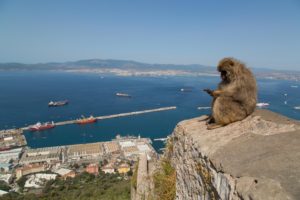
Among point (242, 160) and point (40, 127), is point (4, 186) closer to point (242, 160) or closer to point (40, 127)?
point (40, 127)

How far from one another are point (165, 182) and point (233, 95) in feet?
4.83

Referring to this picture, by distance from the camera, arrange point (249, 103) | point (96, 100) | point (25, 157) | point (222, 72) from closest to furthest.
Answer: point (249, 103) < point (222, 72) < point (25, 157) < point (96, 100)

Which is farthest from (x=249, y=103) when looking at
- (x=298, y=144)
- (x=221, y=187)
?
(x=221, y=187)

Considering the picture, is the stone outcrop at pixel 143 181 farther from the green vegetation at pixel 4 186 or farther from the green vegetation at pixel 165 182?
the green vegetation at pixel 4 186

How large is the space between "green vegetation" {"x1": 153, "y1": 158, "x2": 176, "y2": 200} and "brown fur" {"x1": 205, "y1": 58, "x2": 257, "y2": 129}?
941 mm

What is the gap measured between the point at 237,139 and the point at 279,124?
400mm

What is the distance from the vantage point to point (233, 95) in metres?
2.87

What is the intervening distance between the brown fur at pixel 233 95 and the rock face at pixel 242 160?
99 millimetres

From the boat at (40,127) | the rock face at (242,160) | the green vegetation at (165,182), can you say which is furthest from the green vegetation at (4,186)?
the rock face at (242,160)

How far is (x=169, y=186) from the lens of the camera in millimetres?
3486

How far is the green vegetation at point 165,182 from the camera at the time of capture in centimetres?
344

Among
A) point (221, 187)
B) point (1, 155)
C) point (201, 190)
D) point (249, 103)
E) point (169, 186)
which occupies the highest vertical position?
point (249, 103)

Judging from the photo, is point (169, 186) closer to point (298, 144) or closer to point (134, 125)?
point (298, 144)

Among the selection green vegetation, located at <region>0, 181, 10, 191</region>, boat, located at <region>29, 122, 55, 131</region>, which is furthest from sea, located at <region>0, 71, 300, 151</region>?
green vegetation, located at <region>0, 181, 10, 191</region>
